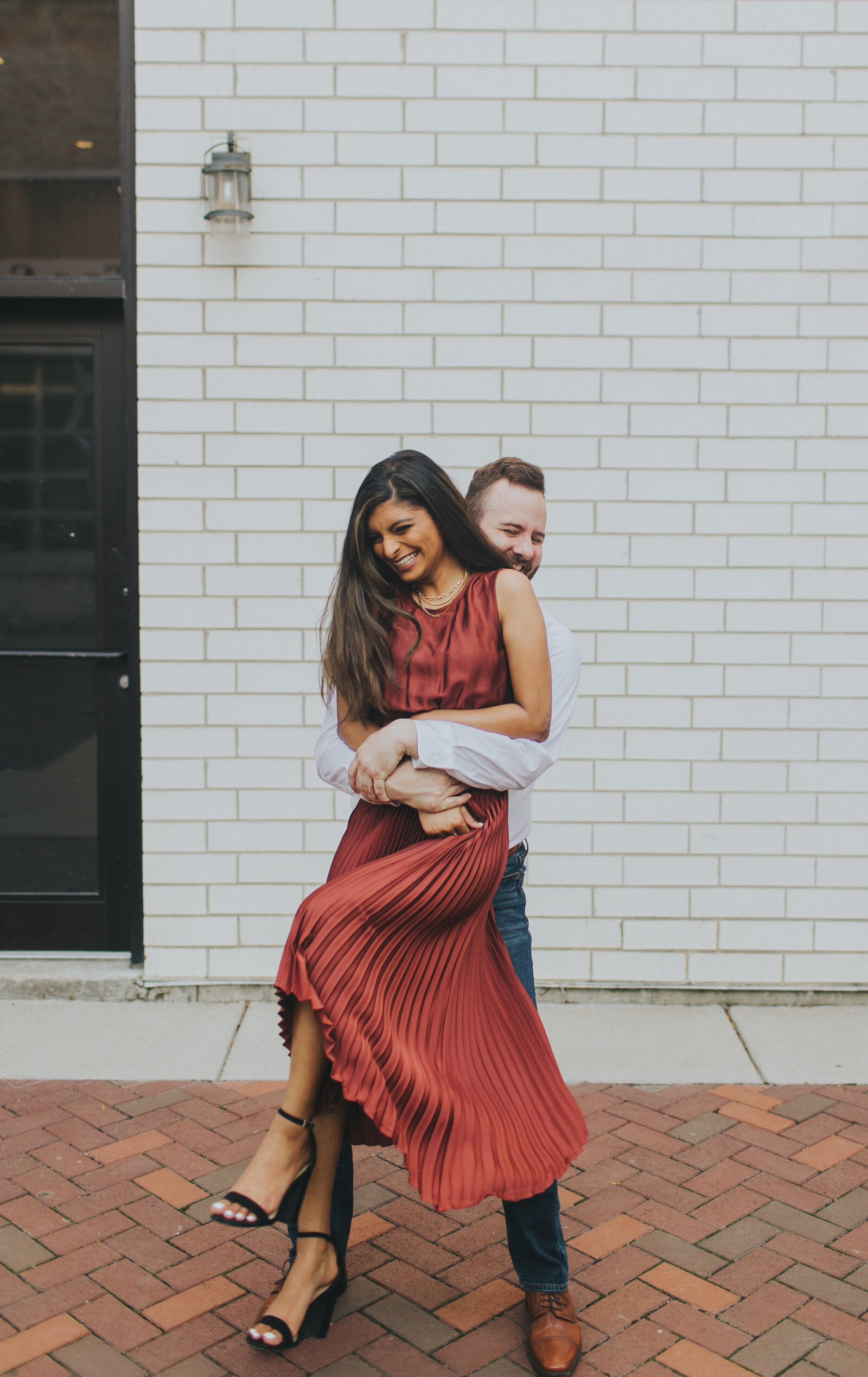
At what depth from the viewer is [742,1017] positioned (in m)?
4.37

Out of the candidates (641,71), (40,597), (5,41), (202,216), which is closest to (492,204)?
(641,71)

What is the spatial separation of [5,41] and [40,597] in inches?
84.4

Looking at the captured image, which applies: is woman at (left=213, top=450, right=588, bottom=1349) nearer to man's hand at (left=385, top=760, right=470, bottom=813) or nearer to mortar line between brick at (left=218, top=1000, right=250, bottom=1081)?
man's hand at (left=385, top=760, right=470, bottom=813)

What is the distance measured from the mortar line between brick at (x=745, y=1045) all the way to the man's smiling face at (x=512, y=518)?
2.18m

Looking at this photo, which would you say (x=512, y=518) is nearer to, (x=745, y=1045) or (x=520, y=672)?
(x=520, y=672)

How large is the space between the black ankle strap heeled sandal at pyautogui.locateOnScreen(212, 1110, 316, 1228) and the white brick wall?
2.18 meters

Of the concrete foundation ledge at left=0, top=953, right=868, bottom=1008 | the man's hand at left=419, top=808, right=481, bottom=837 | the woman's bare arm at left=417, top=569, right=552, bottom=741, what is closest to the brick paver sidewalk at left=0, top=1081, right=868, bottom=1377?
the concrete foundation ledge at left=0, top=953, right=868, bottom=1008

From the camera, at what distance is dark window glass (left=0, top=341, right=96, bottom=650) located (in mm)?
4551

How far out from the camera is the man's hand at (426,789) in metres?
2.34

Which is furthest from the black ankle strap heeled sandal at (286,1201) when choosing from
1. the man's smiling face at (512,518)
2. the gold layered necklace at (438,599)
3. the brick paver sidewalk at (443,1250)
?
the man's smiling face at (512,518)

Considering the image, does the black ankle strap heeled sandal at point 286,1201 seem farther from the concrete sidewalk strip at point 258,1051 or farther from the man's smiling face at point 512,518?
the concrete sidewalk strip at point 258,1051

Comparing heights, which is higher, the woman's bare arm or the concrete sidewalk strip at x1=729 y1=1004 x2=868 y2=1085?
the woman's bare arm

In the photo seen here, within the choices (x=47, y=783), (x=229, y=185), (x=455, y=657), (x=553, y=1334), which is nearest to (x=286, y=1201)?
(x=553, y=1334)

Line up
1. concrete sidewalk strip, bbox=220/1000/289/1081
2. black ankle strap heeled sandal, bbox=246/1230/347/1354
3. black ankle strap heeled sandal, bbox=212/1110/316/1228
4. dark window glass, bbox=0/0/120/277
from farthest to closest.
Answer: dark window glass, bbox=0/0/120/277
concrete sidewalk strip, bbox=220/1000/289/1081
black ankle strap heeled sandal, bbox=246/1230/347/1354
black ankle strap heeled sandal, bbox=212/1110/316/1228
